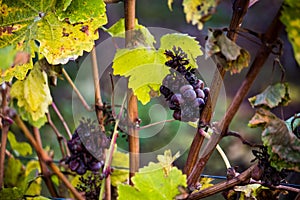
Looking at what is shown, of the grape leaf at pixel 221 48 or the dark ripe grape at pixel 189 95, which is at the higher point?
the grape leaf at pixel 221 48

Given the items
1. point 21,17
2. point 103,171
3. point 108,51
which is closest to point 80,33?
point 21,17

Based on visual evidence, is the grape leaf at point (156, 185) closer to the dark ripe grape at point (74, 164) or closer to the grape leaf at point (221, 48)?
the grape leaf at point (221, 48)

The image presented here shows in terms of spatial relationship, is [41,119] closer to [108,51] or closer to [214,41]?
[108,51]

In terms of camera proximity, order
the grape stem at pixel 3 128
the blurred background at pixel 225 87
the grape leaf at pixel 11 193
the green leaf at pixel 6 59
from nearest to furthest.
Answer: the green leaf at pixel 6 59 < the grape leaf at pixel 11 193 < the grape stem at pixel 3 128 < the blurred background at pixel 225 87

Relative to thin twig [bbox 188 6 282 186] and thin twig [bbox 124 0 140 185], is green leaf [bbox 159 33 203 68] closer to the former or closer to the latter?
thin twig [bbox 124 0 140 185]

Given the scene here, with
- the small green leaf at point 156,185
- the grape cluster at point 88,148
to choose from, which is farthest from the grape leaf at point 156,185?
the grape cluster at point 88,148

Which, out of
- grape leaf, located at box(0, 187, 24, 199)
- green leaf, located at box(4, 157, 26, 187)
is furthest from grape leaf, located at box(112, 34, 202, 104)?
green leaf, located at box(4, 157, 26, 187)
